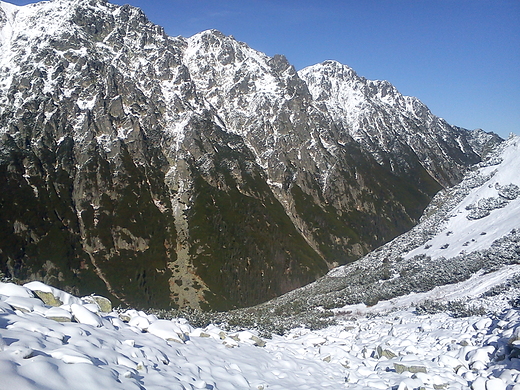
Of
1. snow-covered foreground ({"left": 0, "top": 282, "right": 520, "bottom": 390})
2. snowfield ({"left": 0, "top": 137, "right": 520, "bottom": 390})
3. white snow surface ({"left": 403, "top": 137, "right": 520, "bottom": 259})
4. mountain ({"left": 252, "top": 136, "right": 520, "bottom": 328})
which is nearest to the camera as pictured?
snow-covered foreground ({"left": 0, "top": 282, "right": 520, "bottom": 390})

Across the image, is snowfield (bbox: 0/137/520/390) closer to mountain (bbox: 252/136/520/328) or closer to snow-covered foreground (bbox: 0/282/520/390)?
snow-covered foreground (bbox: 0/282/520/390)

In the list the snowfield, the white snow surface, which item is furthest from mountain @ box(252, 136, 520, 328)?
the snowfield

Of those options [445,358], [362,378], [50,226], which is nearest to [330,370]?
[362,378]

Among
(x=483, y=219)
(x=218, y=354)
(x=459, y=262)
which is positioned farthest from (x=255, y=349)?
(x=483, y=219)

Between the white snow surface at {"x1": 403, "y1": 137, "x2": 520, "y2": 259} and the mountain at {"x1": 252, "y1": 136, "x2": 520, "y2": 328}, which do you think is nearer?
the mountain at {"x1": 252, "y1": 136, "x2": 520, "y2": 328}

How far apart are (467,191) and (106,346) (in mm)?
49941

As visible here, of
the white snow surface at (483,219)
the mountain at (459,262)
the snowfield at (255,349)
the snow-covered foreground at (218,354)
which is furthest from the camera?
the white snow surface at (483,219)

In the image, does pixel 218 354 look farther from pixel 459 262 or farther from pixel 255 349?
pixel 459 262

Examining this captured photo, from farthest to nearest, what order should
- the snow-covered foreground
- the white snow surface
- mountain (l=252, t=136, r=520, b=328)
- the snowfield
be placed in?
the white snow surface < mountain (l=252, t=136, r=520, b=328) < the snowfield < the snow-covered foreground

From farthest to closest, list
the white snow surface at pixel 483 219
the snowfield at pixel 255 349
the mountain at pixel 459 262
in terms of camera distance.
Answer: the white snow surface at pixel 483 219
the mountain at pixel 459 262
the snowfield at pixel 255 349

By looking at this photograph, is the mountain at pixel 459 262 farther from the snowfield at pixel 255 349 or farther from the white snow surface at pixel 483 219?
the snowfield at pixel 255 349

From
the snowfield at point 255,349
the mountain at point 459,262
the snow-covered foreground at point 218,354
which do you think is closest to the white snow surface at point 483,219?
the mountain at point 459,262

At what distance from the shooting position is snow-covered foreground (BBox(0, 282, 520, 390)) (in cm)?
743

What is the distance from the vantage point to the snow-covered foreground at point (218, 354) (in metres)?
7.43
